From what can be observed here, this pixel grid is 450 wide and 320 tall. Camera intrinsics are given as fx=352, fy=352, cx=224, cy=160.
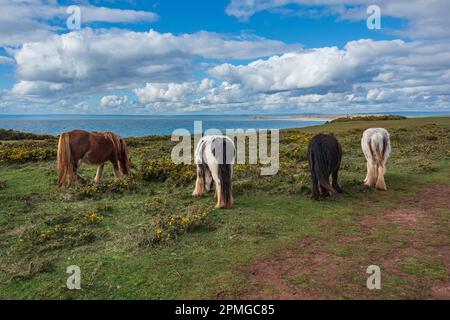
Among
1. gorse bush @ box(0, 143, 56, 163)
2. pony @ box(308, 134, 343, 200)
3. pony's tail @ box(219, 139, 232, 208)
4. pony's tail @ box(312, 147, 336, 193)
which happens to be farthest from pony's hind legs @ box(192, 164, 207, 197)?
gorse bush @ box(0, 143, 56, 163)

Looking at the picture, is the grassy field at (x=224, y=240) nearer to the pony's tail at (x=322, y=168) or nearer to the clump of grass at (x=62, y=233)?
the clump of grass at (x=62, y=233)

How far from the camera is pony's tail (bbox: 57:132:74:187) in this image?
9781mm

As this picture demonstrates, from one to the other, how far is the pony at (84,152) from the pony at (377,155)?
294 inches

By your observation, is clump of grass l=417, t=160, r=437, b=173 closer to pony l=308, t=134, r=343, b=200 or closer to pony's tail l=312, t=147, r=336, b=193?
pony l=308, t=134, r=343, b=200

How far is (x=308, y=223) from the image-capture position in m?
7.10

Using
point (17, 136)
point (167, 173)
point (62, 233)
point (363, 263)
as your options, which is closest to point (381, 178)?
point (363, 263)

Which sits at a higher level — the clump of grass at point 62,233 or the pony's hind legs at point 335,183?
the pony's hind legs at point 335,183

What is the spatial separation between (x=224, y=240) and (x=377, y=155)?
19.4 feet

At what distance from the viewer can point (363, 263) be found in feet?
17.0

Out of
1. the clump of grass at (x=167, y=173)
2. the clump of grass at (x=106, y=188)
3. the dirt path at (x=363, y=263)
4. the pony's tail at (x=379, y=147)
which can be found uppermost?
the pony's tail at (x=379, y=147)

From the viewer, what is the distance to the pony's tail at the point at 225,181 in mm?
8012

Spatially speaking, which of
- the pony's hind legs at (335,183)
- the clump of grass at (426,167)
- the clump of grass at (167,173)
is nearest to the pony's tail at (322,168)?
the pony's hind legs at (335,183)
